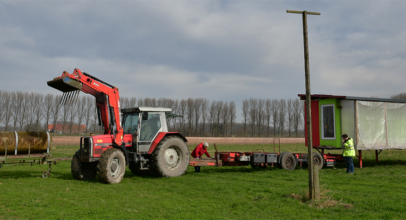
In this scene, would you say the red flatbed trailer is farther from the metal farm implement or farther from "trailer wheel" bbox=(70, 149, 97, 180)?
the metal farm implement

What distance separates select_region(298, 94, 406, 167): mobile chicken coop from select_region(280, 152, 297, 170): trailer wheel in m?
1.79

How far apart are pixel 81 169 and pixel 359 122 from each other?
40.9 ft

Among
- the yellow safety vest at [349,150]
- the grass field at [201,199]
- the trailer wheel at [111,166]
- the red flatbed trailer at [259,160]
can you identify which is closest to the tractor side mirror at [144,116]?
the trailer wheel at [111,166]

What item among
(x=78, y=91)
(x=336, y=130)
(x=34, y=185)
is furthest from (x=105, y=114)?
(x=336, y=130)

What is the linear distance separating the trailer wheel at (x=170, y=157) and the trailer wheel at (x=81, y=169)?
7.76 feet

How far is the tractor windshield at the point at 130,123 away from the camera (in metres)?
12.1

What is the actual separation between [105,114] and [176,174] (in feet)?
11.7

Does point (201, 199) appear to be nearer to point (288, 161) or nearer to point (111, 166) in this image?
point (111, 166)

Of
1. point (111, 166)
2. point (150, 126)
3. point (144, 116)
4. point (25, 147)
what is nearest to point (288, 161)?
point (150, 126)

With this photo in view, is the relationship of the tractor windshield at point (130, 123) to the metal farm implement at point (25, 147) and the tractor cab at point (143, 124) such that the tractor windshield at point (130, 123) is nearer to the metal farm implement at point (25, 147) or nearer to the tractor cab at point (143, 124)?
the tractor cab at point (143, 124)

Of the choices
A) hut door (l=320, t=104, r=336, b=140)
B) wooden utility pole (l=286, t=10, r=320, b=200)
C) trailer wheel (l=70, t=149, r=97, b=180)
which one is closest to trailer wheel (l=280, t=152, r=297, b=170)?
hut door (l=320, t=104, r=336, b=140)

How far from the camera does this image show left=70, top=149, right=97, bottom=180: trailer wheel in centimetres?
1143

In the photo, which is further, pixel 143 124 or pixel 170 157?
pixel 170 157

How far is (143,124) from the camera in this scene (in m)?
12.1
